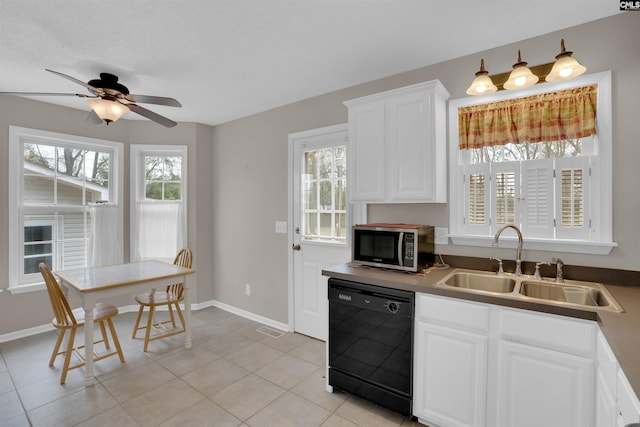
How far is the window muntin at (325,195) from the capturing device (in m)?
3.10

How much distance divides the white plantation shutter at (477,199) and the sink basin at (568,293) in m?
0.49

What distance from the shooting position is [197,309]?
4180 mm

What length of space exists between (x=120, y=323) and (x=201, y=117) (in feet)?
8.68

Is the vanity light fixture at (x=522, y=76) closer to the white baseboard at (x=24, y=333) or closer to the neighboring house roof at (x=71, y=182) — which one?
the neighboring house roof at (x=71, y=182)

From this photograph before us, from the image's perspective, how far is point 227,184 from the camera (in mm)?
4184

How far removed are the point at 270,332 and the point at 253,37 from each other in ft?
9.24

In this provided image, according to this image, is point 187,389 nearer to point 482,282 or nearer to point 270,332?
point 270,332

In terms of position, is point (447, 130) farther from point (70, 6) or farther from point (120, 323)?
point (120, 323)

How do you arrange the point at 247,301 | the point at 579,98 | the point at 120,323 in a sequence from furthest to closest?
the point at 247,301 → the point at 120,323 → the point at 579,98

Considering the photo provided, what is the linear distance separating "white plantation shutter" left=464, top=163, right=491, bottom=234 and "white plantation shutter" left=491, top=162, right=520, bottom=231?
0.05 m

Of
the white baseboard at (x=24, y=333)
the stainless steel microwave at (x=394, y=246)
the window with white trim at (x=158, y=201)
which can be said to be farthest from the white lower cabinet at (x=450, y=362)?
the white baseboard at (x=24, y=333)

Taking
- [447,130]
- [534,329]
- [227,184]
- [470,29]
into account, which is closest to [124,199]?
[227,184]

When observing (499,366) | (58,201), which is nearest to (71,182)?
(58,201)

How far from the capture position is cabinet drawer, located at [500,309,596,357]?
1.46m
